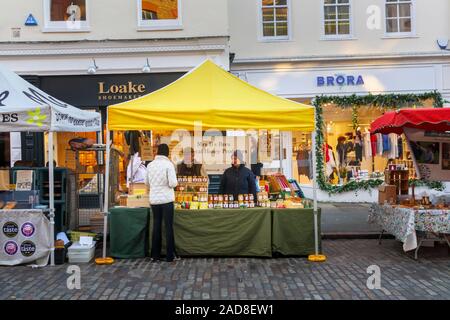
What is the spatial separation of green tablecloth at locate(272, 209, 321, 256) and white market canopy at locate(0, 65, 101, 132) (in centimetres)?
369

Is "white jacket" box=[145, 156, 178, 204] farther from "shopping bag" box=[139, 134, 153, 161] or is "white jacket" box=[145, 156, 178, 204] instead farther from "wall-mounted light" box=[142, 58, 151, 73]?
"wall-mounted light" box=[142, 58, 151, 73]

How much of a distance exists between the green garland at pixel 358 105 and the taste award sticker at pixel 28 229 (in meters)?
9.12

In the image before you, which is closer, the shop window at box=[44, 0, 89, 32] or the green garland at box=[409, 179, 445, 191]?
the shop window at box=[44, 0, 89, 32]

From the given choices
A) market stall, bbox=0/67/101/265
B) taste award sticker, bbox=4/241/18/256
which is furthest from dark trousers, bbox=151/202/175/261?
taste award sticker, bbox=4/241/18/256

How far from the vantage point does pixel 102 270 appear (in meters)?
6.94

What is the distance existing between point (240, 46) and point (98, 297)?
10.2 metres

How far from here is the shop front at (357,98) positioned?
1400 cm

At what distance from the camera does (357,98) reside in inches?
551

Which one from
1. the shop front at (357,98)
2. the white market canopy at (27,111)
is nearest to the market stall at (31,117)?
the white market canopy at (27,111)

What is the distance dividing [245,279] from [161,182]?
2034 mm

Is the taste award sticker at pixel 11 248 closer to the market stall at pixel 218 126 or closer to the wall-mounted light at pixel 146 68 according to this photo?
the market stall at pixel 218 126

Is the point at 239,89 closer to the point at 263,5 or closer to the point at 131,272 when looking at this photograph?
the point at 131,272

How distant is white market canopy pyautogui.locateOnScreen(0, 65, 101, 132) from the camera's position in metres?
6.92

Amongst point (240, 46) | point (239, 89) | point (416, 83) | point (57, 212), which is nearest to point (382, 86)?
point (416, 83)
